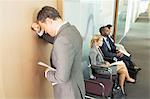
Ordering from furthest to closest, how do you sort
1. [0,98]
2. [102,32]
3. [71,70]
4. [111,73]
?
[102,32]
[111,73]
[71,70]
[0,98]

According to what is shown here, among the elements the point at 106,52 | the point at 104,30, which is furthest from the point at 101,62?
the point at 104,30

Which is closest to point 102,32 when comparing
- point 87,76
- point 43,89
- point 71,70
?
point 87,76

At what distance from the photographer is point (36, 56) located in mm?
1841

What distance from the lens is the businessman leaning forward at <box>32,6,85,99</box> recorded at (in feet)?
4.96

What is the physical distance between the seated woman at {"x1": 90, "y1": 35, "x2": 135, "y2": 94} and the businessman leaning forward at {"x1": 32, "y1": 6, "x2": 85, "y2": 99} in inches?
56.0

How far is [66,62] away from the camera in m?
1.51

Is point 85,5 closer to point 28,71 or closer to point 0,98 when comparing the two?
point 28,71

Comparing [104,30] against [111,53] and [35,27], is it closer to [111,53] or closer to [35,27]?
[111,53]

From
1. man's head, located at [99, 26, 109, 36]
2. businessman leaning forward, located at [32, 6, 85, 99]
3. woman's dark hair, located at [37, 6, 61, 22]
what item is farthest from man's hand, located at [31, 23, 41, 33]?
man's head, located at [99, 26, 109, 36]

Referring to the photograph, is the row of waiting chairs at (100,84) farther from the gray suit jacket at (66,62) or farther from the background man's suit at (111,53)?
the gray suit jacket at (66,62)

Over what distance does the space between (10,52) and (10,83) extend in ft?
0.69

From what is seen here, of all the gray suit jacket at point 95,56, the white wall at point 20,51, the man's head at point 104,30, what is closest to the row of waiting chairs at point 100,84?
the gray suit jacket at point 95,56

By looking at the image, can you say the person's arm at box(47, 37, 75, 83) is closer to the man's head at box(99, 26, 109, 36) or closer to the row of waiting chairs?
the row of waiting chairs

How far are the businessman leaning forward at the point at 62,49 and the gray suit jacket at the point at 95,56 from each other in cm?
141
